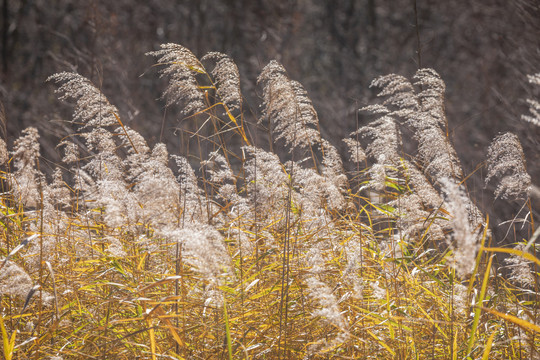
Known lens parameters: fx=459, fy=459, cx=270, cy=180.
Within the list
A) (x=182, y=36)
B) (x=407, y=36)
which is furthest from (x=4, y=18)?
(x=407, y=36)

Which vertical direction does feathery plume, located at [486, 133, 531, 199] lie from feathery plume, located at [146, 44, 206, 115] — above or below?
below

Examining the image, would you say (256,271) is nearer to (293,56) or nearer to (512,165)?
(512,165)

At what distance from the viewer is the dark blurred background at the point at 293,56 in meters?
4.59

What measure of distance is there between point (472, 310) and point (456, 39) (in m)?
4.08

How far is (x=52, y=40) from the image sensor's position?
22.5ft

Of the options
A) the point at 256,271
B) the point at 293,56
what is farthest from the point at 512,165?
the point at 293,56

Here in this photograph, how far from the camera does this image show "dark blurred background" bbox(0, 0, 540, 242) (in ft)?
15.1

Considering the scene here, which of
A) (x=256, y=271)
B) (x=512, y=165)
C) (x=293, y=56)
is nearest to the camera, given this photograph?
(x=512, y=165)

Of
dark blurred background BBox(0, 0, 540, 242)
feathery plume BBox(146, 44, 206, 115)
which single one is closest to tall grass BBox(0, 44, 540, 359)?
feathery plume BBox(146, 44, 206, 115)

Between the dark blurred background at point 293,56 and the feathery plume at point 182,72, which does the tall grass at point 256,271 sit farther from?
the dark blurred background at point 293,56

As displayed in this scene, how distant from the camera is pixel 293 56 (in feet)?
18.3

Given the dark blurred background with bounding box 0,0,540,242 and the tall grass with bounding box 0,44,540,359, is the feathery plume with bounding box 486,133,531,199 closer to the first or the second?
the tall grass with bounding box 0,44,540,359

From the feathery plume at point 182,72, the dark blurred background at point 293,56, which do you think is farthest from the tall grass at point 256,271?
the dark blurred background at point 293,56

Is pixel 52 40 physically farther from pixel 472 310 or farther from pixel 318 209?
pixel 472 310
